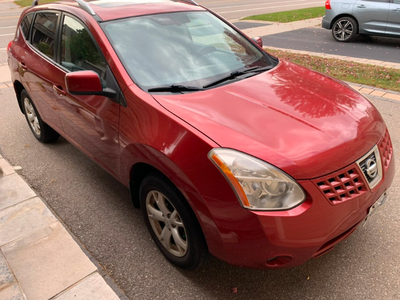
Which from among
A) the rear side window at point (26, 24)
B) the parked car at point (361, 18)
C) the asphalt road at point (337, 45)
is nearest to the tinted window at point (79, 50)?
the rear side window at point (26, 24)

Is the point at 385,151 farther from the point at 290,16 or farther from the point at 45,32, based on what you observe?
the point at 290,16

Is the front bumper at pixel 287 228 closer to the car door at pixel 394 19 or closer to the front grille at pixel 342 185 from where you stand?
the front grille at pixel 342 185

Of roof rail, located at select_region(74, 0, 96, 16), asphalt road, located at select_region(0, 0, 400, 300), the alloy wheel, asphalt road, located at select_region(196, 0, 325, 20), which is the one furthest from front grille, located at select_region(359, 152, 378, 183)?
asphalt road, located at select_region(196, 0, 325, 20)

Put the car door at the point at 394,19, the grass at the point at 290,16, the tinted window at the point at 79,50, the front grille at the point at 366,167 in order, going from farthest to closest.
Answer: the grass at the point at 290,16 → the car door at the point at 394,19 → the tinted window at the point at 79,50 → the front grille at the point at 366,167

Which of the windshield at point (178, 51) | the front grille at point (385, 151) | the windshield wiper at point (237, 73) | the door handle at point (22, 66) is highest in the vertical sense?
the windshield at point (178, 51)

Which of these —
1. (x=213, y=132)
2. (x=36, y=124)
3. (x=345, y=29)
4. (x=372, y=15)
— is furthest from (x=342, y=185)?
(x=345, y=29)

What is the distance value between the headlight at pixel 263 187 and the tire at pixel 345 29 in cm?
956

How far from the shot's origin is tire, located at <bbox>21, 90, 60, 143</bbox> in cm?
445

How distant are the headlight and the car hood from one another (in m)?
0.06

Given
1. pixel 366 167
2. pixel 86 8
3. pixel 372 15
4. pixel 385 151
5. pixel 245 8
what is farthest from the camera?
pixel 245 8

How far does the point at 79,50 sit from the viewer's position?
10.2 feet

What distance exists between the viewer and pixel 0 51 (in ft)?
34.4

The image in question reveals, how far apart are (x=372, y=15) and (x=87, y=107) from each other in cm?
921

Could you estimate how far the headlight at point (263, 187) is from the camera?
74.9 inches
